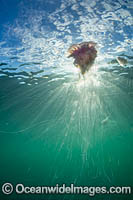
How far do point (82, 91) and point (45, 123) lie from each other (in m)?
14.2

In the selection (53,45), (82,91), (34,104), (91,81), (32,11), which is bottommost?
(34,104)

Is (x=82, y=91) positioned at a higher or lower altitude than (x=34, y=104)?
higher

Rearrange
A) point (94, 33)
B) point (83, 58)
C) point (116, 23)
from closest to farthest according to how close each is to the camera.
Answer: point (83, 58)
point (116, 23)
point (94, 33)

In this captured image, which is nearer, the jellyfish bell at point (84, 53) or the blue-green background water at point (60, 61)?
the jellyfish bell at point (84, 53)

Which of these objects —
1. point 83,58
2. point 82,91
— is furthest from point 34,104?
point 83,58

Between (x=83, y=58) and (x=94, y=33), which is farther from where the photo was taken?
(x=94, y=33)

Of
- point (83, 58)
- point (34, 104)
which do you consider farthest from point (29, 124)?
point (83, 58)

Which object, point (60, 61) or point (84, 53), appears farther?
point (60, 61)

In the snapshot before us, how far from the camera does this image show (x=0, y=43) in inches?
323

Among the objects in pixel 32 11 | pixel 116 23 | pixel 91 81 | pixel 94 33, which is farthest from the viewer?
pixel 91 81

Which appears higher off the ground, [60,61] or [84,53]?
[60,61]

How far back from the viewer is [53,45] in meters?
8.86

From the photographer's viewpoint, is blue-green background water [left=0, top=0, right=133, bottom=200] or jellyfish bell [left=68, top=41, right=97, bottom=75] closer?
jellyfish bell [left=68, top=41, right=97, bottom=75]

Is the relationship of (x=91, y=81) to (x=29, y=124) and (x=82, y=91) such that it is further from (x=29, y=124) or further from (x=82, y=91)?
(x=29, y=124)
